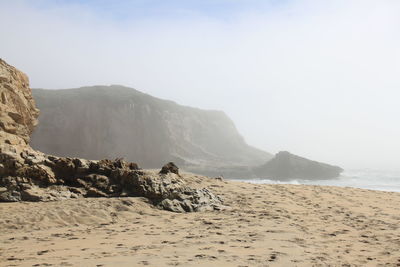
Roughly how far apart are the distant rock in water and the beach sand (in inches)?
1296

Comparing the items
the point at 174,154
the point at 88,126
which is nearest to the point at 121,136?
the point at 88,126

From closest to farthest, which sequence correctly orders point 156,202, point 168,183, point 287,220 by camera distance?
1. point 287,220
2. point 156,202
3. point 168,183

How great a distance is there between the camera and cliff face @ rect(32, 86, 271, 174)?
51.5m

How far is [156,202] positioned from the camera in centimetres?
937

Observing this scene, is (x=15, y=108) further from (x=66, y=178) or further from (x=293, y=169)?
(x=293, y=169)

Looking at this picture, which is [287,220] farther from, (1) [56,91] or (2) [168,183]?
(1) [56,91]

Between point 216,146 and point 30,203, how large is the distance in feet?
178

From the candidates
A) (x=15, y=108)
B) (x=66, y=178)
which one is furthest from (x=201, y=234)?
(x=15, y=108)

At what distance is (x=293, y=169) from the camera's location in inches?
1737

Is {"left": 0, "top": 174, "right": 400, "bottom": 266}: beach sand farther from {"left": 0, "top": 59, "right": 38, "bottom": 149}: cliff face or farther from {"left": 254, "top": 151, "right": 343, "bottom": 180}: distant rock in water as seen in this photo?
{"left": 254, "top": 151, "right": 343, "bottom": 180}: distant rock in water

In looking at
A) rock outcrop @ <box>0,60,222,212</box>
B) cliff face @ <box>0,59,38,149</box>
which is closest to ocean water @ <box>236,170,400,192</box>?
rock outcrop @ <box>0,60,222,212</box>

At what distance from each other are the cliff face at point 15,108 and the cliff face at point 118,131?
3632 cm

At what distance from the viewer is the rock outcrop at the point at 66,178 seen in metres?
9.09

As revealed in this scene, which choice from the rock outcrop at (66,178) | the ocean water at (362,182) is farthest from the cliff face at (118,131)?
the rock outcrop at (66,178)
